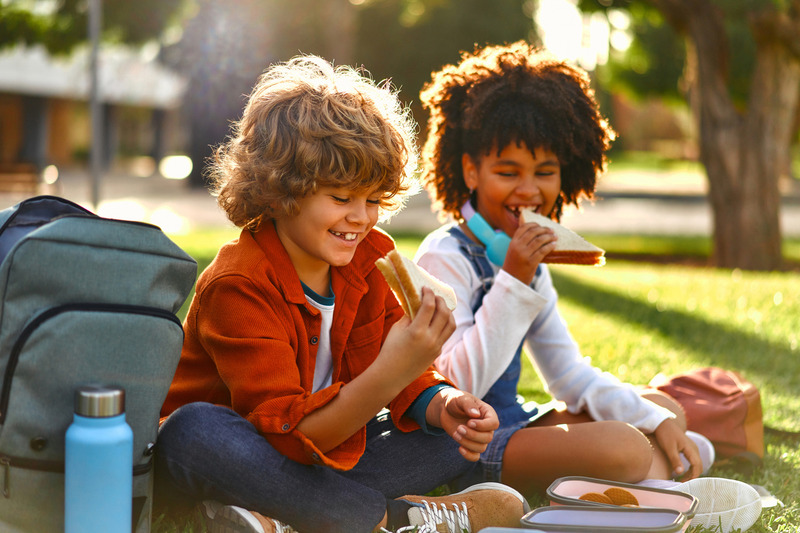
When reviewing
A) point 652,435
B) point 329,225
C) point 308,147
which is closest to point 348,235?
point 329,225

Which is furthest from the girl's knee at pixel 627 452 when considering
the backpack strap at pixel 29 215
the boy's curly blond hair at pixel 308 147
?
the backpack strap at pixel 29 215

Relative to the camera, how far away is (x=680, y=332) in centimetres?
508

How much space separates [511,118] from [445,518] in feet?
4.27

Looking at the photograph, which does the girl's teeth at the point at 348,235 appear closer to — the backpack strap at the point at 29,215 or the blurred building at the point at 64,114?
the backpack strap at the point at 29,215

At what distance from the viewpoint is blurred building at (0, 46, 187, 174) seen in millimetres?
27844

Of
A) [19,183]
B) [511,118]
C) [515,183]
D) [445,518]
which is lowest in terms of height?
[19,183]

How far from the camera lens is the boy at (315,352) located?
1.91 m

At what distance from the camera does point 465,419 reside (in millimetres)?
2107

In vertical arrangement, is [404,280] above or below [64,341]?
above

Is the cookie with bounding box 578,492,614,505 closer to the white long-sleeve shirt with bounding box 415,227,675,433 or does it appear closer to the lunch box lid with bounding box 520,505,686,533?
the lunch box lid with bounding box 520,505,686,533

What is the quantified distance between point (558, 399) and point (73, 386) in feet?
5.55

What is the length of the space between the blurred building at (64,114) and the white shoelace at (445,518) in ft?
75.4

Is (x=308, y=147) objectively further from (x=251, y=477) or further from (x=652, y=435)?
(x=652, y=435)

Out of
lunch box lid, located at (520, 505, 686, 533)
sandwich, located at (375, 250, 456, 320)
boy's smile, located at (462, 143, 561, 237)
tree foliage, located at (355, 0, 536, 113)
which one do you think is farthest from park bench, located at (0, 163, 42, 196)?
lunch box lid, located at (520, 505, 686, 533)
